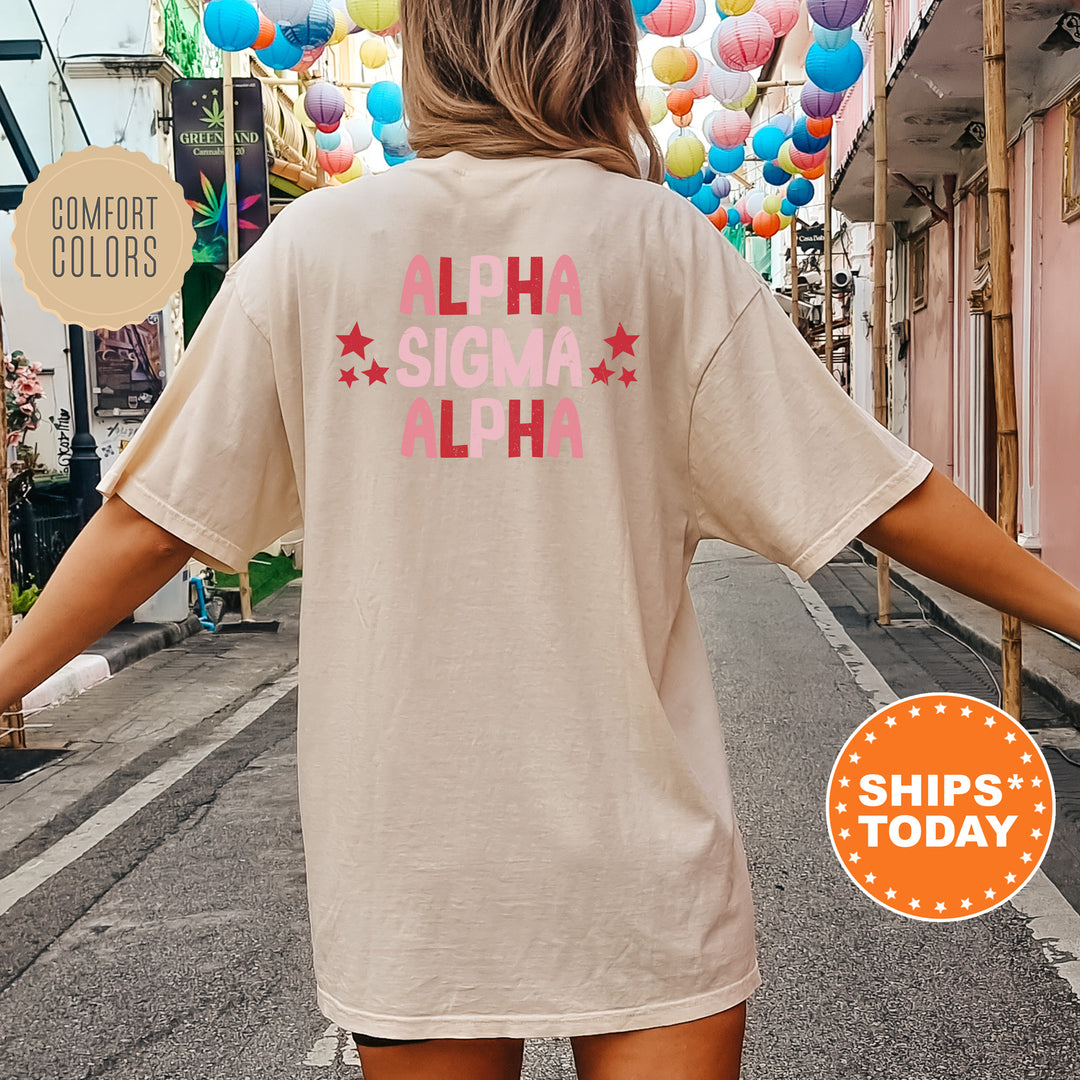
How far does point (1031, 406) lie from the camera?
39.1 feet

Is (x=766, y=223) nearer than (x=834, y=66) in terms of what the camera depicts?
No

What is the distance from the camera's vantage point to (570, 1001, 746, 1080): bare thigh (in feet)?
4.31

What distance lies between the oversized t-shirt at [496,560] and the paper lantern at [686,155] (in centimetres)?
1328

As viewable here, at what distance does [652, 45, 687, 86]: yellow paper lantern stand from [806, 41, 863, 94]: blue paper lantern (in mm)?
1257

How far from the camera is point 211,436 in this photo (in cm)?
135

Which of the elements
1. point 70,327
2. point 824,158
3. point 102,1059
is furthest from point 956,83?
point 102,1059

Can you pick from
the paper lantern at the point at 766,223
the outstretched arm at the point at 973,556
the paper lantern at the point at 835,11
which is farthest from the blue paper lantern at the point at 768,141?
the outstretched arm at the point at 973,556

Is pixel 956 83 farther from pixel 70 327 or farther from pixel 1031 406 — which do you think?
pixel 70 327

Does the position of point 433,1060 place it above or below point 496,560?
below

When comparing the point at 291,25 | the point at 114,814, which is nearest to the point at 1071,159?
the point at 291,25

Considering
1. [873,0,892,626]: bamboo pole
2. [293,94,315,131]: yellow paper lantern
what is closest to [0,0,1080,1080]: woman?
[873,0,892,626]: bamboo pole

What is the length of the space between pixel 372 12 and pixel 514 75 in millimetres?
9307

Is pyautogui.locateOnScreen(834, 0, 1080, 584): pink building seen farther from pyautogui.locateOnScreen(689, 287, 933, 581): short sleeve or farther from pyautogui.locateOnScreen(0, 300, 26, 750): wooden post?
pyautogui.locateOnScreen(689, 287, 933, 581): short sleeve

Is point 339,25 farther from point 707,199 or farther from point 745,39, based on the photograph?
point 707,199
